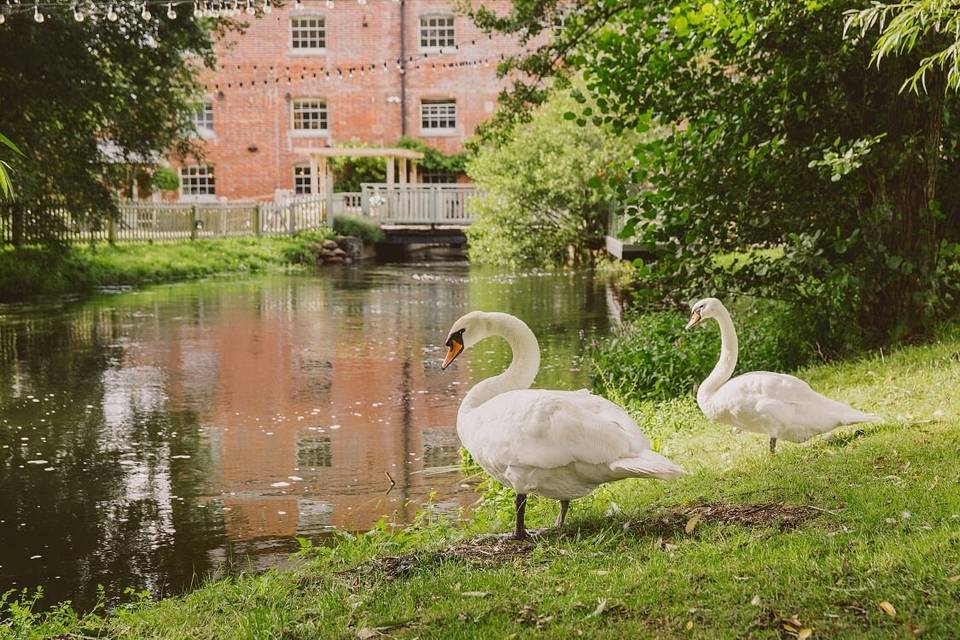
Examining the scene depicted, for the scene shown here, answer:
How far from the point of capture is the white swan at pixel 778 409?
7.00 m

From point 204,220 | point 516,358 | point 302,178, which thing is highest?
point 302,178

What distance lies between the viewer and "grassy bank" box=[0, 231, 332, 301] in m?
26.0

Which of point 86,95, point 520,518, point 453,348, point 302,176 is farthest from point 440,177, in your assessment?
point 520,518

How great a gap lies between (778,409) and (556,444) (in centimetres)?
214

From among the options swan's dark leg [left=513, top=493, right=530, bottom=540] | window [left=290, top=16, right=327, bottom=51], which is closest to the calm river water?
swan's dark leg [left=513, top=493, right=530, bottom=540]

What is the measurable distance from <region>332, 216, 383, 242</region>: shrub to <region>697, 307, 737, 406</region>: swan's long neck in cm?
3254

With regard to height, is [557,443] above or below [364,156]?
below

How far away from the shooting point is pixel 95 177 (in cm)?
2525

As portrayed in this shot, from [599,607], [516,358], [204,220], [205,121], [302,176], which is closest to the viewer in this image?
[599,607]

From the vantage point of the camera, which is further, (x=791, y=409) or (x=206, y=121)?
(x=206, y=121)

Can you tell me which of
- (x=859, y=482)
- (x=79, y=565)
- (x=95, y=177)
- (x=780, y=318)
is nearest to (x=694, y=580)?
(x=859, y=482)

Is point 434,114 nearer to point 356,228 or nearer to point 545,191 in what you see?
point 356,228

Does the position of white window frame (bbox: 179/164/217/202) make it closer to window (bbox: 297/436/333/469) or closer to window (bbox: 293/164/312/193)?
window (bbox: 293/164/312/193)

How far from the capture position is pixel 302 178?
49.6 m
